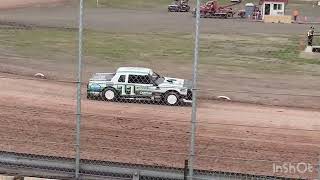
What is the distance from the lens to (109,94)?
18047mm

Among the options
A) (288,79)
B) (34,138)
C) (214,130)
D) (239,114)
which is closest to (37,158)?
(34,138)

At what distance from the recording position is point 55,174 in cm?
809

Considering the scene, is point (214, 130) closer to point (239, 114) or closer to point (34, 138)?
point (239, 114)

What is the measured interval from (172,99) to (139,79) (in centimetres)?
148

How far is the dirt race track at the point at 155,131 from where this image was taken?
11891 millimetres

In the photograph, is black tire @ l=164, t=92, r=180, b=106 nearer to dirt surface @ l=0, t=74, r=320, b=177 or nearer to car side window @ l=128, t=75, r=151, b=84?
dirt surface @ l=0, t=74, r=320, b=177

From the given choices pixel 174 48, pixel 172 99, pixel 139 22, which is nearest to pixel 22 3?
pixel 139 22

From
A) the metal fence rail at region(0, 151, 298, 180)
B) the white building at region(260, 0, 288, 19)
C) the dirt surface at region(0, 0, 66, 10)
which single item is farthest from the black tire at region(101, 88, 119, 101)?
the dirt surface at region(0, 0, 66, 10)

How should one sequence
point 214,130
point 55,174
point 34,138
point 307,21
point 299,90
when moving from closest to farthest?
point 55,174
point 34,138
point 214,130
point 299,90
point 307,21

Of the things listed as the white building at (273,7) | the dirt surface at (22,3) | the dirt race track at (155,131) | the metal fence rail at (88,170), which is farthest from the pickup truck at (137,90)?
the dirt surface at (22,3)

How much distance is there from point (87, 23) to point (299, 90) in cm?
2474

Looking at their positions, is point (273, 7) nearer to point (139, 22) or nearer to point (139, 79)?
point (139, 22)

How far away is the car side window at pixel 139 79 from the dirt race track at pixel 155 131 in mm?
936

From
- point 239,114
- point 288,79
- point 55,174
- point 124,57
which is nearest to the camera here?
point 55,174
